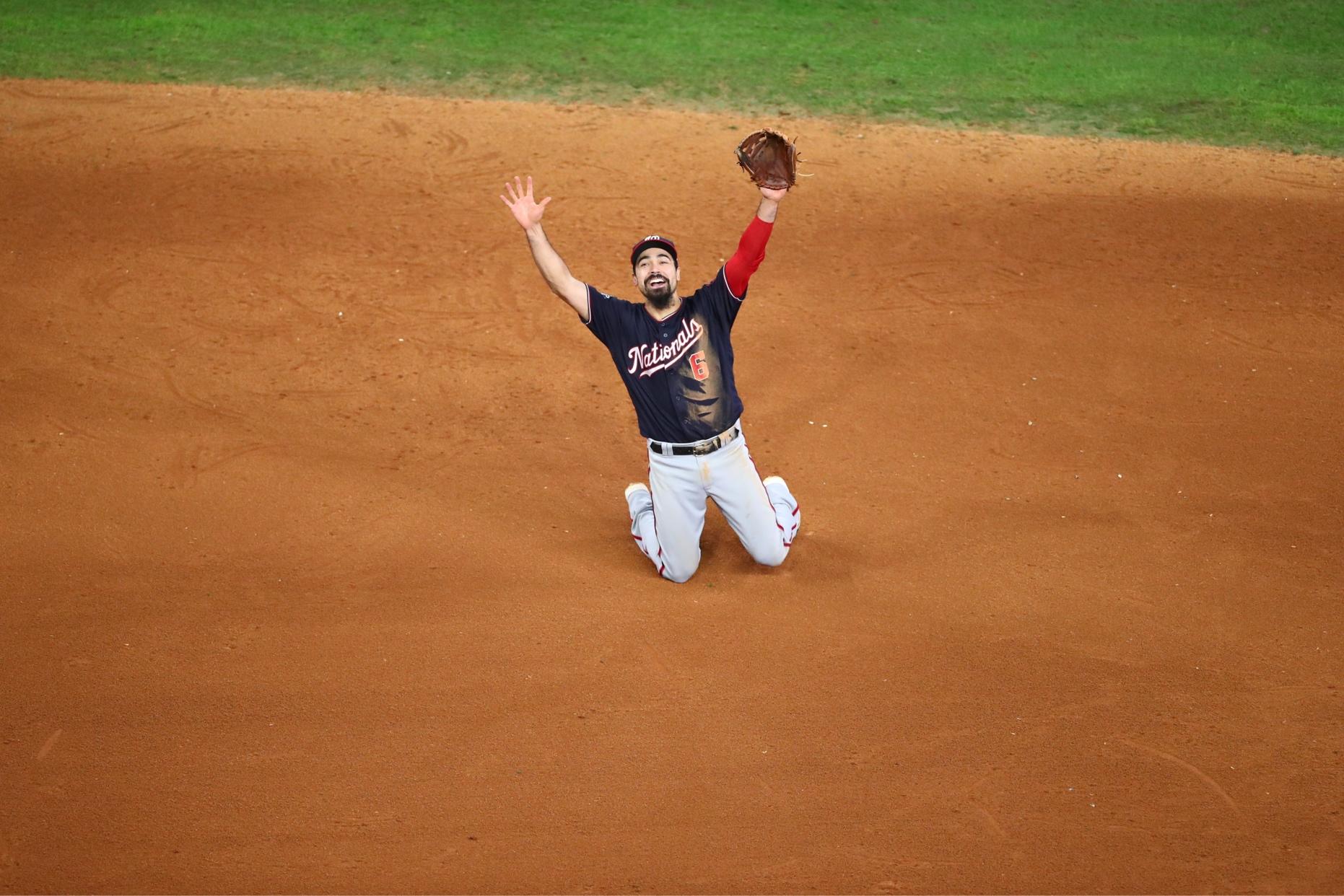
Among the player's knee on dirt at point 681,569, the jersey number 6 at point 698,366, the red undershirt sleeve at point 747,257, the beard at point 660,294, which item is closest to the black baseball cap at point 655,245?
the beard at point 660,294

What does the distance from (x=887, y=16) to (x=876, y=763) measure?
35.5 ft

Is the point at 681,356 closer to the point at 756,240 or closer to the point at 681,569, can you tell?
the point at 756,240

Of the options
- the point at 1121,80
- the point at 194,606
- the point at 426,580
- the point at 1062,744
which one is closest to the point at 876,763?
the point at 1062,744

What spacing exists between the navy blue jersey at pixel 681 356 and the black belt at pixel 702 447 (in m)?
0.03

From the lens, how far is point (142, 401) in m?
7.16

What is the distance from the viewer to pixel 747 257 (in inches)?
215

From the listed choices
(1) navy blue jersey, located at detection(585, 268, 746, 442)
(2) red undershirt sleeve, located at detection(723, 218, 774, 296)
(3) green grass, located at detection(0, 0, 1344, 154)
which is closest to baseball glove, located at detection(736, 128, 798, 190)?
(2) red undershirt sleeve, located at detection(723, 218, 774, 296)

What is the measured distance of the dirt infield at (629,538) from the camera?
4523 mm

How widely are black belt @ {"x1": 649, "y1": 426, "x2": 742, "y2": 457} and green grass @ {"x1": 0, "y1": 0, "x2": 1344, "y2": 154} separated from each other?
6.21 m

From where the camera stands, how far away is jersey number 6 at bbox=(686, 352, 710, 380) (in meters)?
5.64

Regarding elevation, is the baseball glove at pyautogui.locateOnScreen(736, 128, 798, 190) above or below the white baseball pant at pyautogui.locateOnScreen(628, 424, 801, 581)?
above

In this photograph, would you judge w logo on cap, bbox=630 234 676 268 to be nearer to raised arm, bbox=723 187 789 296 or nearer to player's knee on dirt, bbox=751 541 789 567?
raised arm, bbox=723 187 789 296

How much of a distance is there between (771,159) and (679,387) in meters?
1.14

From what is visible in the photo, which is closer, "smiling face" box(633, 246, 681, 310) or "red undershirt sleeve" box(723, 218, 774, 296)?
"red undershirt sleeve" box(723, 218, 774, 296)
